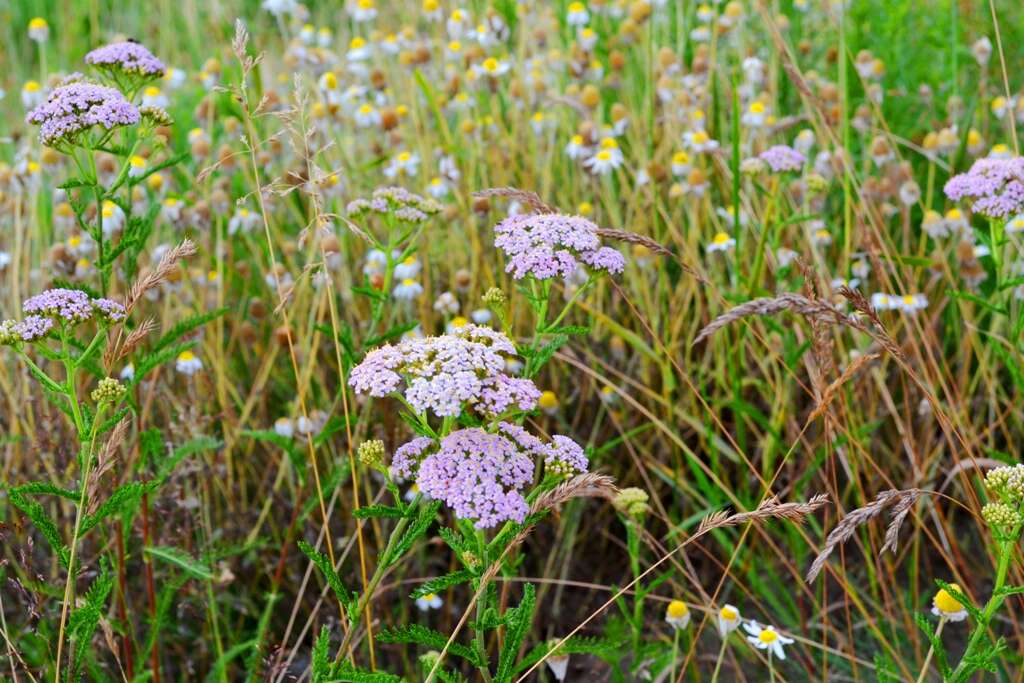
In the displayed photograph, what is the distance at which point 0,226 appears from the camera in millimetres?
3141

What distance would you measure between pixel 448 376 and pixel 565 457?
0.63 feet

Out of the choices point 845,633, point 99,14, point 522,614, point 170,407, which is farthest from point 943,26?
point 99,14

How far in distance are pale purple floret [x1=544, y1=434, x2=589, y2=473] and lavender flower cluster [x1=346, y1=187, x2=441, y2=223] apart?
714mm

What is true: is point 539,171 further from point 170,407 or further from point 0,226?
point 0,226

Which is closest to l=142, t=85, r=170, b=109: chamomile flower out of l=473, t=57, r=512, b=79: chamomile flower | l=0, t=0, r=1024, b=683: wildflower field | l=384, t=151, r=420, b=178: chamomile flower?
l=0, t=0, r=1024, b=683: wildflower field

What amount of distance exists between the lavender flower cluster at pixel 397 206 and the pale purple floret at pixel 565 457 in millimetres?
714

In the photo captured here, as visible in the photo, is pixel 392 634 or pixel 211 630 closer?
pixel 392 634

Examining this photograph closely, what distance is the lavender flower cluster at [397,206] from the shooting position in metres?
1.89

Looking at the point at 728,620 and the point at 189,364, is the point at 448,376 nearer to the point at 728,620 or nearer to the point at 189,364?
the point at 728,620

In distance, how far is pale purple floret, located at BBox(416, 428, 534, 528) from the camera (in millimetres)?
1197

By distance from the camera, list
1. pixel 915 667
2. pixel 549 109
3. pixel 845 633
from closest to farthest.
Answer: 1. pixel 915 667
2. pixel 845 633
3. pixel 549 109

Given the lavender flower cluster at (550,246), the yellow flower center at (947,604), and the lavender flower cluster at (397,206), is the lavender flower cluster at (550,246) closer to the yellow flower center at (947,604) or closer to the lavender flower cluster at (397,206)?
the lavender flower cluster at (397,206)

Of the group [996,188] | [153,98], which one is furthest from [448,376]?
[153,98]

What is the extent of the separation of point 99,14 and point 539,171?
13.3ft
